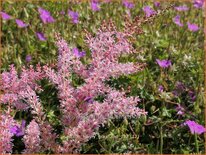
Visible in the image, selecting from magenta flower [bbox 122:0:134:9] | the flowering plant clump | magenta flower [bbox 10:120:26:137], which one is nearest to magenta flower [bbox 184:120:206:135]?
the flowering plant clump

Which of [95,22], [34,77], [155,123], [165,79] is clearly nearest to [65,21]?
[95,22]

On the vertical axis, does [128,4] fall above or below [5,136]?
above

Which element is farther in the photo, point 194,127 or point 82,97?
point 194,127

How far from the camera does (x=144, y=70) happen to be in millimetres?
2746

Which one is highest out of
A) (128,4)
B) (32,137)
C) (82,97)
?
(128,4)

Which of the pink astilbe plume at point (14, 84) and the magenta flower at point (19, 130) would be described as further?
the magenta flower at point (19, 130)

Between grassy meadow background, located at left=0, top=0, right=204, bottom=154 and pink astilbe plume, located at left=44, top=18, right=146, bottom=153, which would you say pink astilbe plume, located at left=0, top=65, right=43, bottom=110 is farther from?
grassy meadow background, located at left=0, top=0, right=204, bottom=154

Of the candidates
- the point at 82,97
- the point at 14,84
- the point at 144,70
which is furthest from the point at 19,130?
the point at 144,70

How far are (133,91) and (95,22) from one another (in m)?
1.20

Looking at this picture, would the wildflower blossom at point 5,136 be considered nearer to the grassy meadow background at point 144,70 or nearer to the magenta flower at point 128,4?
the grassy meadow background at point 144,70

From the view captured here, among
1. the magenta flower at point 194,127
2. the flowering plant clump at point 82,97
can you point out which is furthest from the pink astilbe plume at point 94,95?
the magenta flower at point 194,127

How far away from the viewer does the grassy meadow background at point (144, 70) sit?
2.31m

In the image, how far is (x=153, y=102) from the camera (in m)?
2.72

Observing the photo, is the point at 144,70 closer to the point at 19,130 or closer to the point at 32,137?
the point at 19,130
